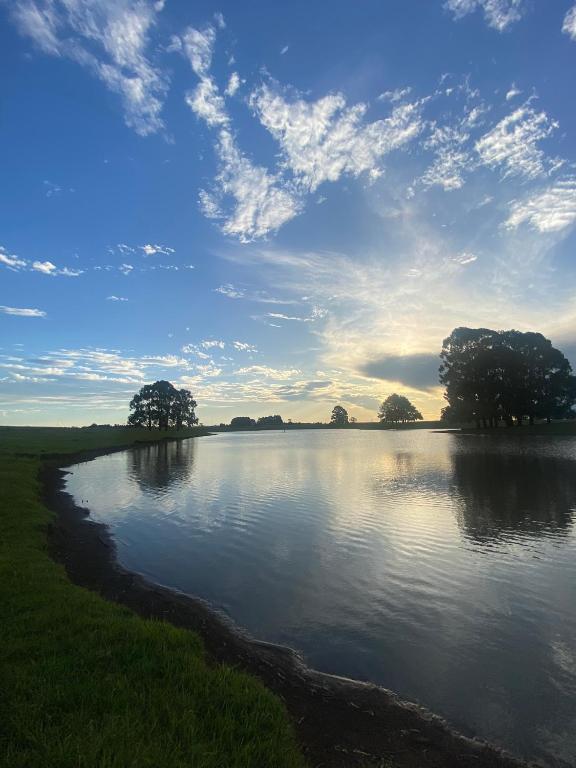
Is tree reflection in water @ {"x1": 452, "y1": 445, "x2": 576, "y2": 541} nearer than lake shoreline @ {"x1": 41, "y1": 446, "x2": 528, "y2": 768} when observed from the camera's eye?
No

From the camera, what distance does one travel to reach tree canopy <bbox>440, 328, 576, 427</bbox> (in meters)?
99.3

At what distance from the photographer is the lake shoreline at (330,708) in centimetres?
716

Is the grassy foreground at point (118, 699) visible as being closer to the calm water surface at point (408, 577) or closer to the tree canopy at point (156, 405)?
the calm water surface at point (408, 577)

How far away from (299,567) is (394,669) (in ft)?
24.0

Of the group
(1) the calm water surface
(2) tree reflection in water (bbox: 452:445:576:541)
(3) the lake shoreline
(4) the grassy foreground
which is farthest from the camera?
(2) tree reflection in water (bbox: 452:445:576:541)

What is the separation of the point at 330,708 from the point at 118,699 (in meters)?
4.10

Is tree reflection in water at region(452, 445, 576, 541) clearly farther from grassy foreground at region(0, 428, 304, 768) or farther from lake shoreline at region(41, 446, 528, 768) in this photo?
grassy foreground at region(0, 428, 304, 768)

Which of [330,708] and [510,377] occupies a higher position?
[510,377]

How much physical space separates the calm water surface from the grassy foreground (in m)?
3.81

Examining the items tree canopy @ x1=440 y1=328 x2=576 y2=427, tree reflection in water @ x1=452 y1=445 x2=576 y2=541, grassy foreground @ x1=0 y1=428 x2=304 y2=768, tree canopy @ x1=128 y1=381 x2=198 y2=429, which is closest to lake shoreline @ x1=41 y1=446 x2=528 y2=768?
grassy foreground @ x1=0 y1=428 x2=304 y2=768

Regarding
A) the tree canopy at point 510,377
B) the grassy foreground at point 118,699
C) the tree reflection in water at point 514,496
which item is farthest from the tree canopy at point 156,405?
the grassy foreground at point 118,699

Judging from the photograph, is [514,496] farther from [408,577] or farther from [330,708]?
[330,708]

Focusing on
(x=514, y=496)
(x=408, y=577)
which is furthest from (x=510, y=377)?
(x=408, y=577)

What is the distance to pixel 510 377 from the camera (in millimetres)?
99250
